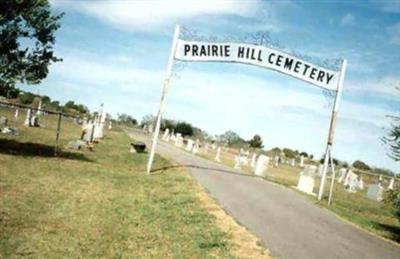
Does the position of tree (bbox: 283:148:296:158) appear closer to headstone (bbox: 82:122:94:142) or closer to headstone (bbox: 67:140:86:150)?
headstone (bbox: 82:122:94:142)

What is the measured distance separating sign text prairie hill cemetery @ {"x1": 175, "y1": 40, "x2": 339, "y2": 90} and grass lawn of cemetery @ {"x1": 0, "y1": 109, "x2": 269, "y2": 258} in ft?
17.5

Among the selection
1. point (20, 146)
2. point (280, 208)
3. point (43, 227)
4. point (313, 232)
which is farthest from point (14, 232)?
point (20, 146)

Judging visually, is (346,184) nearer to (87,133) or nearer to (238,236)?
(87,133)

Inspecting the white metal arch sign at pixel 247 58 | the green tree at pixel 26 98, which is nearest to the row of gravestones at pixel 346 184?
the white metal arch sign at pixel 247 58

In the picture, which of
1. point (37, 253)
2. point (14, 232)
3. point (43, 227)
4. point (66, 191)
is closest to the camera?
point (37, 253)

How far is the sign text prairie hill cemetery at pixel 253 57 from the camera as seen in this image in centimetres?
2050

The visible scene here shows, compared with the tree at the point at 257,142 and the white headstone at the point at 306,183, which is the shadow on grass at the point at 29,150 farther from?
the tree at the point at 257,142

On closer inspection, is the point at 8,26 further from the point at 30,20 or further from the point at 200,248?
the point at 200,248

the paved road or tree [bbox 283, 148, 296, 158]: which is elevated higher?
tree [bbox 283, 148, 296, 158]

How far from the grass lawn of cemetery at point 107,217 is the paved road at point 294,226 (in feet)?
1.76

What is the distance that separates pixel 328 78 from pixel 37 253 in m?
14.8

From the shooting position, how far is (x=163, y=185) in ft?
57.8

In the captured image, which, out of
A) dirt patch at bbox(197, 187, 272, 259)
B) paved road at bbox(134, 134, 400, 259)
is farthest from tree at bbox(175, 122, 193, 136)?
dirt patch at bbox(197, 187, 272, 259)

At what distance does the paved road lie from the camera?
10273mm
